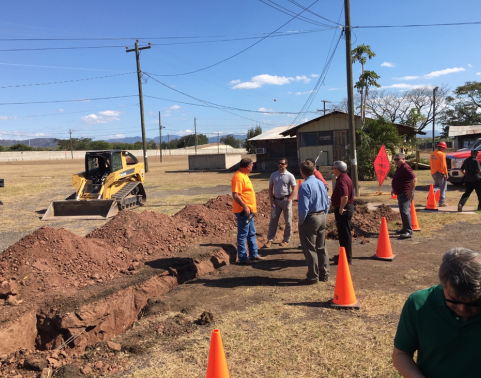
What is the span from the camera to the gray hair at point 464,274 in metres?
1.75

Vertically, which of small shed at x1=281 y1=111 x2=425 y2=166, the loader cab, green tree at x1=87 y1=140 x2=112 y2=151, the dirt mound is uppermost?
green tree at x1=87 y1=140 x2=112 y2=151

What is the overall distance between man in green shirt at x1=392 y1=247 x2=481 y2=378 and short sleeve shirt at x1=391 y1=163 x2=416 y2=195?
6371 mm

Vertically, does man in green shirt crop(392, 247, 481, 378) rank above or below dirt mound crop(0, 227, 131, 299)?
above

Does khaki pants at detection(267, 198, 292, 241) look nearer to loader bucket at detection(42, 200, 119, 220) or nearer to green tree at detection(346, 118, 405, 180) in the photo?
loader bucket at detection(42, 200, 119, 220)

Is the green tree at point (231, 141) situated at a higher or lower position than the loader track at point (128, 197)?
higher

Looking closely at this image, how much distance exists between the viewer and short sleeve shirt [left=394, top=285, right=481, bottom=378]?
72.7 inches

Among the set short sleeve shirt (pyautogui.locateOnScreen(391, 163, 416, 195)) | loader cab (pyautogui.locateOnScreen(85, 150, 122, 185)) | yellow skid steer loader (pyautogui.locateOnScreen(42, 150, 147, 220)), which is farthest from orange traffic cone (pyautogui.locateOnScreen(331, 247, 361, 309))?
loader cab (pyautogui.locateOnScreen(85, 150, 122, 185))

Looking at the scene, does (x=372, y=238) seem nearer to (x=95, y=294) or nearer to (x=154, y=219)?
(x=154, y=219)

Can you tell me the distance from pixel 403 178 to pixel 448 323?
21.6ft

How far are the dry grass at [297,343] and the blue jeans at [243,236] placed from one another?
5.96ft

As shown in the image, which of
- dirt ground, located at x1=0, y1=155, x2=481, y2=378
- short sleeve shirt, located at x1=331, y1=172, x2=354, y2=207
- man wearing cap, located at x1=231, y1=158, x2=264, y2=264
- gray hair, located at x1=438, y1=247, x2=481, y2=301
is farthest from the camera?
man wearing cap, located at x1=231, y1=158, x2=264, y2=264

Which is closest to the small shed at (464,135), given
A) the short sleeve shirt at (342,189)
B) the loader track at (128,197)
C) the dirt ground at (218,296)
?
the dirt ground at (218,296)

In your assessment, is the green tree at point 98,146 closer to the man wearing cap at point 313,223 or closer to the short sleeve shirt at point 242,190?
the short sleeve shirt at point 242,190

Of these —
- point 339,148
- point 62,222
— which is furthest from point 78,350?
point 339,148
